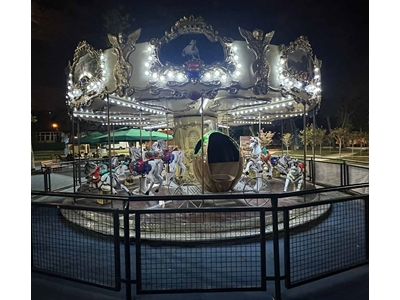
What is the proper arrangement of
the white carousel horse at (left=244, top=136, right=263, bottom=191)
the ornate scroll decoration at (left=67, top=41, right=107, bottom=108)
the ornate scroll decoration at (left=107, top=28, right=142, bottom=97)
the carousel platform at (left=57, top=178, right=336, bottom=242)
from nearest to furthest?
the carousel platform at (left=57, top=178, right=336, bottom=242), the ornate scroll decoration at (left=107, top=28, right=142, bottom=97), the ornate scroll decoration at (left=67, top=41, right=107, bottom=108), the white carousel horse at (left=244, top=136, right=263, bottom=191)

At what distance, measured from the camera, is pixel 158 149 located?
21.3ft

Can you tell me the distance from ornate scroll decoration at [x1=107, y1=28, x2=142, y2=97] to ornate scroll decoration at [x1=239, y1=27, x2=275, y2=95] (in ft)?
5.48

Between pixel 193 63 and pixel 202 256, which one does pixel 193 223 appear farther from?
pixel 193 63

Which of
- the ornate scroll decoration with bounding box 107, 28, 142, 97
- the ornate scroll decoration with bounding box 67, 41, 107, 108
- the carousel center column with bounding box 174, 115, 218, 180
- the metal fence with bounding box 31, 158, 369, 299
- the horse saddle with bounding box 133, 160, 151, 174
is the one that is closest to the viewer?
the metal fence with bounding box 31, 158, 369, 299

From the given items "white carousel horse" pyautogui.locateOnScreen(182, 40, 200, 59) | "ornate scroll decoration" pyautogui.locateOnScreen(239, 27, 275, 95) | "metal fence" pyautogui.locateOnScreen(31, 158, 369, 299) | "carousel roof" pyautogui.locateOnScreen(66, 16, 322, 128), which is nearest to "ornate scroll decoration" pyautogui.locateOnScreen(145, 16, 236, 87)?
"carousel roof" pyautogui.locateOnScreen(66, 16, 322, 128)

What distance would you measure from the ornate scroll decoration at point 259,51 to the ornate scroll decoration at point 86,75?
2.37 metres

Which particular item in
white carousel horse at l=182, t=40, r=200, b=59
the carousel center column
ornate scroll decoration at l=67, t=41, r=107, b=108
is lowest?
the carousel center column

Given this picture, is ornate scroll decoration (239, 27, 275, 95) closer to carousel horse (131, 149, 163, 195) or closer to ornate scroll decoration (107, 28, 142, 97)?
ornate scroll decoration (107, 28, 142, 97)

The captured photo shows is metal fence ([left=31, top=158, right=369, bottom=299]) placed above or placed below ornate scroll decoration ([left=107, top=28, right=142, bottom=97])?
below

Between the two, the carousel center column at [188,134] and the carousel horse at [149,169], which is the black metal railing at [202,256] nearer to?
the carousel horse at [149,169]

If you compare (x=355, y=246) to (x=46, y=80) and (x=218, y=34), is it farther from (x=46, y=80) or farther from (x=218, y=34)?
(x=46, y=80)

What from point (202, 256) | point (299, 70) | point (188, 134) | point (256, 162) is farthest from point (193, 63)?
point (188, 134)

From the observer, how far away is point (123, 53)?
401 centimetres

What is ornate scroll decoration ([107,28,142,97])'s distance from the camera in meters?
3.98
